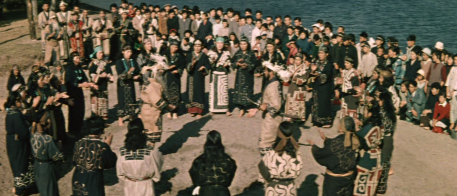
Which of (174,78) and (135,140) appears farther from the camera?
(174,78)

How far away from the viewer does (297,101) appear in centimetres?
1121

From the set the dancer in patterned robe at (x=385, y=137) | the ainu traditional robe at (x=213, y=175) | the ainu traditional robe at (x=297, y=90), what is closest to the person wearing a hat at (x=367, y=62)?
the ainu traditional robe at (x=297, y=90)

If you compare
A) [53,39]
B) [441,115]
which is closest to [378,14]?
[441,115]

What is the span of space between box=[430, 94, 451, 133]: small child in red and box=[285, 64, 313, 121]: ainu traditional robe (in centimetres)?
301

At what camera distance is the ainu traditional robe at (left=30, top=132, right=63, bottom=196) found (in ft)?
23.5

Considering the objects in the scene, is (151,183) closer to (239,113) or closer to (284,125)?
(284,125)

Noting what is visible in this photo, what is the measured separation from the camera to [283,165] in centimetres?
629

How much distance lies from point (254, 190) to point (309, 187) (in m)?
0.94

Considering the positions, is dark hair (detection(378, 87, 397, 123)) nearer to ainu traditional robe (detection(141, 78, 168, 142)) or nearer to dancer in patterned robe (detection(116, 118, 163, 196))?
ainu traditional robe (detection(141, 78, 168, 142))

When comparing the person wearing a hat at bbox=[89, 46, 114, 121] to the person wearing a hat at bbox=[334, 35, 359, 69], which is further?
the person wearing a hat at bbox=[334, 35, 359, 69]

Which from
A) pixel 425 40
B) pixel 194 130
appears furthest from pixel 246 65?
pixel 425 40

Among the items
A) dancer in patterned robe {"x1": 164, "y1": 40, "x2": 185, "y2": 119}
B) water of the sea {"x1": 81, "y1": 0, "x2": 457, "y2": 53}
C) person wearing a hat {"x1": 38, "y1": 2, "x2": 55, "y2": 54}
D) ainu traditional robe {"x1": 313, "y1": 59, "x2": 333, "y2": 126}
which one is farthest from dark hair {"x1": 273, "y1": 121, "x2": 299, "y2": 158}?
water of the sea {"x1": 81, "y1": 0, "x2": 457, "y2": 53}

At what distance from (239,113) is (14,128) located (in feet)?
18.4

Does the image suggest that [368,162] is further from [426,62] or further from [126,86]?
[426,62]
